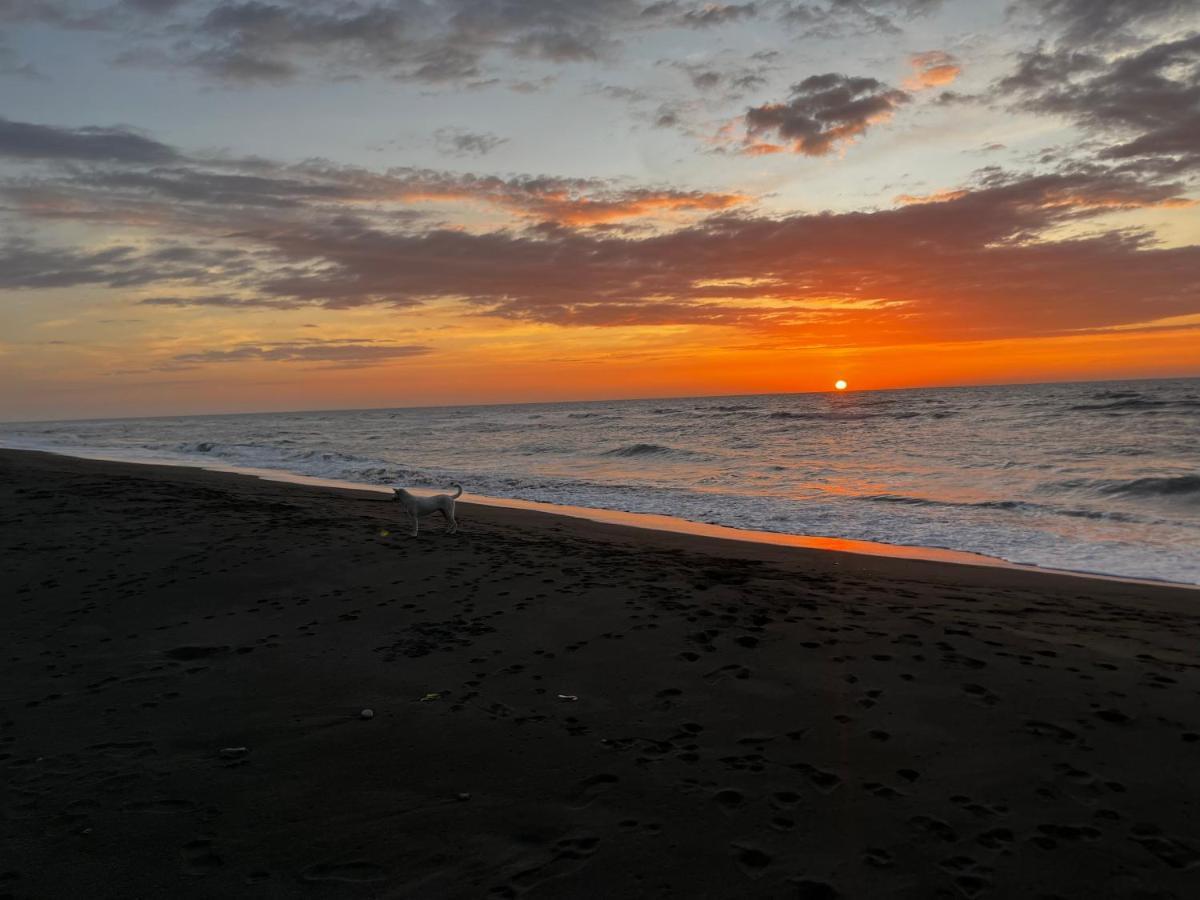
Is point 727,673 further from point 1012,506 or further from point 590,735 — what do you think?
point 1012,506

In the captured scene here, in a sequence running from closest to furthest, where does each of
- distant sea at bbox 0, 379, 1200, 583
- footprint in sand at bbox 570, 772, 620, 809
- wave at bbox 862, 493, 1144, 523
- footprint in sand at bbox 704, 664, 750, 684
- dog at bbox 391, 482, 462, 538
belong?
1. footprint in sand at bbox 570, 772, 620, 809
2. footprint in sand at bbox 704, 664, 750, 684
3. dog at bbox 391, 482, 462, 538
4. distant sea at bbox 0, 379, 1200, 583
5. wave at bbox 862, 493, 1144, 523

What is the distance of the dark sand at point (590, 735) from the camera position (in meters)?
3.45

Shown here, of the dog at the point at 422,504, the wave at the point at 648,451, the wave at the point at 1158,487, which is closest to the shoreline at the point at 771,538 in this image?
the dog at the point at 422,504

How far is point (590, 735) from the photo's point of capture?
4.82 m

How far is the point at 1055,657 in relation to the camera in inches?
249

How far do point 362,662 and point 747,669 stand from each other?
3338 mm

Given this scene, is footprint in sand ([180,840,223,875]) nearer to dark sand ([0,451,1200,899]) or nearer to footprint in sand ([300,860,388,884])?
dark sand ([0,451,1200,899])

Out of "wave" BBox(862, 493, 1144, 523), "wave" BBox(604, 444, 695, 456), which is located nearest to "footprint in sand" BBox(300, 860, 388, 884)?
"wave" BBox(862, 493, 1144, 523)

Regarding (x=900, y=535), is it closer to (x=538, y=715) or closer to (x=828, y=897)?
(x=538, y=715)

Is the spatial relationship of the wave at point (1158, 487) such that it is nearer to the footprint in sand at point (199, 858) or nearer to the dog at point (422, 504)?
the dog at point (422, 504)

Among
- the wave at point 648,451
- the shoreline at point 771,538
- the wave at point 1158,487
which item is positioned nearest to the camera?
the shoreline at point 771,538

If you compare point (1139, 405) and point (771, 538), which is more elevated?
point (1139, 405)

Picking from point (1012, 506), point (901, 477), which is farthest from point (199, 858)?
point (901, 477)

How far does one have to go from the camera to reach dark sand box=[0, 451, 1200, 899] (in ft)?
11.3
